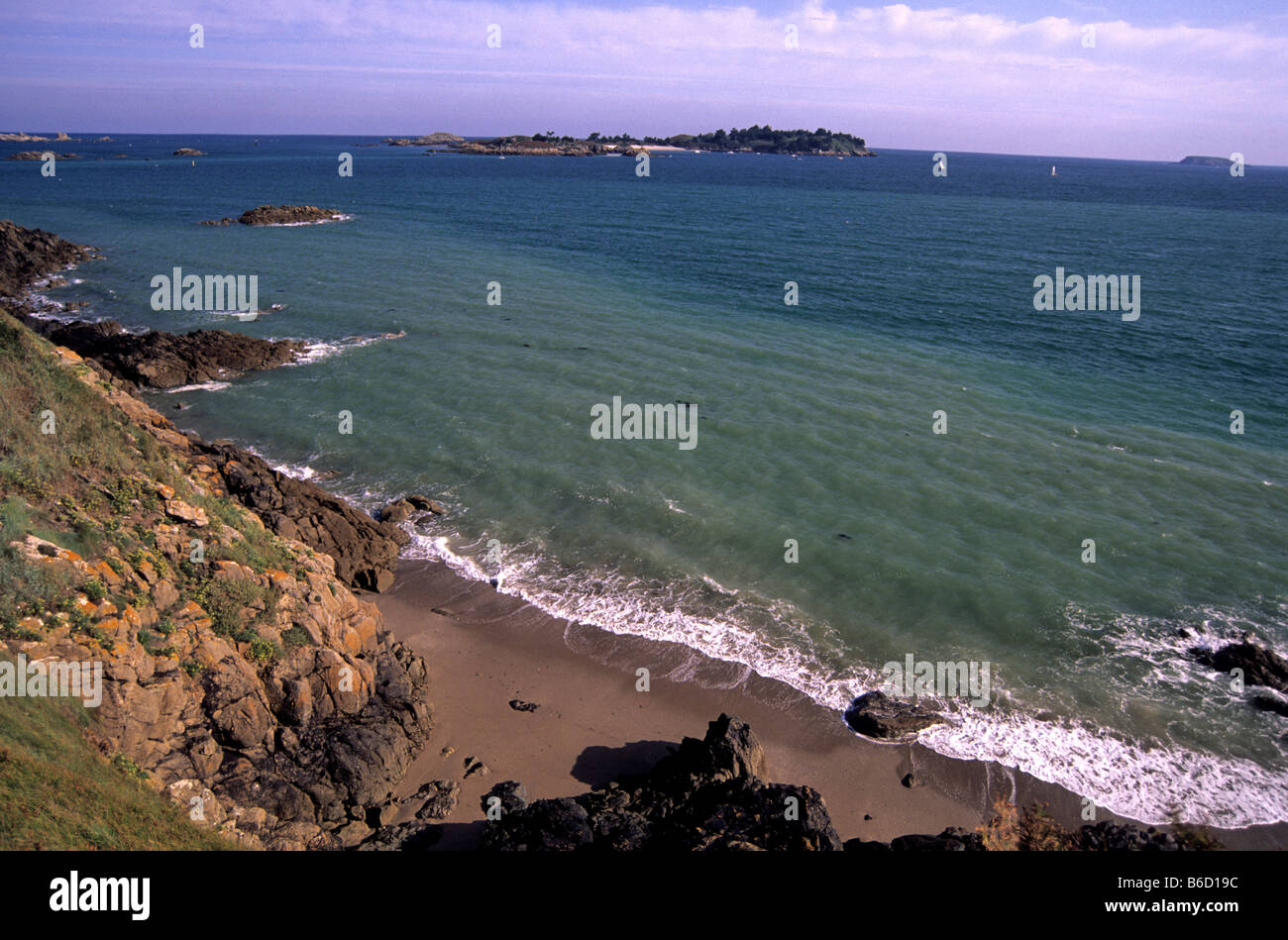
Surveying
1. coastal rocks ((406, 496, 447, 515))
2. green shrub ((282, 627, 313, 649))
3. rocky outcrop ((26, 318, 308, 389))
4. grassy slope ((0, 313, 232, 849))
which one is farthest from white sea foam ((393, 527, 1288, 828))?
rocky outcrop ((26, 318, 308, 389))

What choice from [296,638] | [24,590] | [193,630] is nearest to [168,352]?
[296,638]

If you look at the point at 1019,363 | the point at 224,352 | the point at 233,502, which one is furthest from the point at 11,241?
the point at 1019,363

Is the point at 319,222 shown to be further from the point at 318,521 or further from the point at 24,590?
the point at 24,590

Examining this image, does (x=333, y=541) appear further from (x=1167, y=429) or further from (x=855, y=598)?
(x=1167, y=429)

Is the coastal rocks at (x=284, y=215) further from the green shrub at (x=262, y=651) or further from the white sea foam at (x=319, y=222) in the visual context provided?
the green shrub at (x=262, y=651)

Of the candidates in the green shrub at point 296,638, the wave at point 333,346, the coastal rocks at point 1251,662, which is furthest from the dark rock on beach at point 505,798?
the wave at point 333,346
